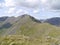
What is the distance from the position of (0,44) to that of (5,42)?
2210mm

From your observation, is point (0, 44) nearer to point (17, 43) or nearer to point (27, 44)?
point (17, 43)

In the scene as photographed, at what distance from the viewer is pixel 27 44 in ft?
199

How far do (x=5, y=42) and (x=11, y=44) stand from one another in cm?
387

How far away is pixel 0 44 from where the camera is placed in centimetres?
5822

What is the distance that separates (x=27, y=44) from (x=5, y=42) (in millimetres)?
8419

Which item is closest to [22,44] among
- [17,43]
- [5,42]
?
[17,43]

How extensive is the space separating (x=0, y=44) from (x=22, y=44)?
825cm

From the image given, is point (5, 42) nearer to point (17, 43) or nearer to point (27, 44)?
point (17, 43)

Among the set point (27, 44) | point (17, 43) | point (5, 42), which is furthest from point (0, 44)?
point (27, 44)

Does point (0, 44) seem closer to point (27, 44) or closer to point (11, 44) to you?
point (11, 44)

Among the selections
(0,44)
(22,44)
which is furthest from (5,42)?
(22,44)

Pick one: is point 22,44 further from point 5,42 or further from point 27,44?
point 5,42

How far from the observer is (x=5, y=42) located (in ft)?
196

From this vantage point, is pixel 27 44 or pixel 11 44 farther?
pixel 27 44
